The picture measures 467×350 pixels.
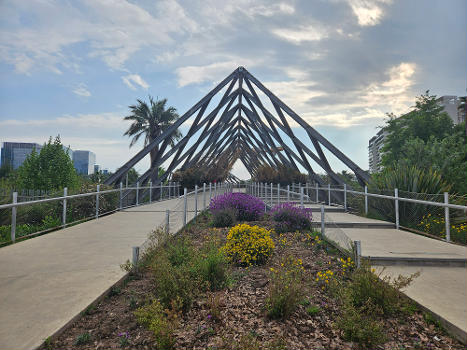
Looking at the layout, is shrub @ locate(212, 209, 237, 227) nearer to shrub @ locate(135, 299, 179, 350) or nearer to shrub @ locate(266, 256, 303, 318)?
shrub @ locate(266, 256, 303, 318)

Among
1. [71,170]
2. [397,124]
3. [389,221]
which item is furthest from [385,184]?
[71,170]

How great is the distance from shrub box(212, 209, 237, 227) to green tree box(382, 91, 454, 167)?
1859 cm

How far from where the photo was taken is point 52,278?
169 inches

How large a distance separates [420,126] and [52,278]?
89.2 ft

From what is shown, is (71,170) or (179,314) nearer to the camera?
(179,314)

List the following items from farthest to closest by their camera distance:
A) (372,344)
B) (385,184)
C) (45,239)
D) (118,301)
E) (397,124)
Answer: (397,124) → (385,184) → (45,239) → (118,301) → (372,344)

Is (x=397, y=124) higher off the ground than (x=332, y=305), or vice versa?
(x=397, y=124)

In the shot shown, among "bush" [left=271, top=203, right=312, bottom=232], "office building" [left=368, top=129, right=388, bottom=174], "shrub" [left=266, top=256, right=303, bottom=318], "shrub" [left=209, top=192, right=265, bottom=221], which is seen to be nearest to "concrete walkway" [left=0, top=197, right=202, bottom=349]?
"shrub" [left=266, top=256, right=303, bottom=318]

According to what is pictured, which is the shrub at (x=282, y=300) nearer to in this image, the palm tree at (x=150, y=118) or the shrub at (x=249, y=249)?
the shrub at (x=249, y=249)

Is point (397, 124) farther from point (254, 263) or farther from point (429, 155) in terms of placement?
point (254, 263)

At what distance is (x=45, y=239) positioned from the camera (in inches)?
281

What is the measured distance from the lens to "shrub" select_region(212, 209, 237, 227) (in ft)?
31.1

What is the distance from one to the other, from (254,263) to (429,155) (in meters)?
13.8

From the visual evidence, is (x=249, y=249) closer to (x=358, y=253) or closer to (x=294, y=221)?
(x=358, y=253)
